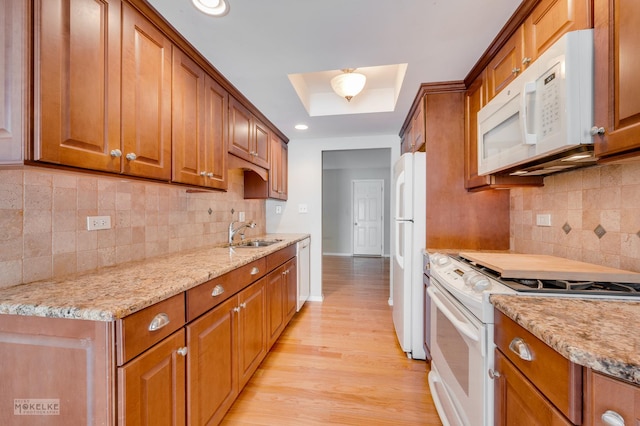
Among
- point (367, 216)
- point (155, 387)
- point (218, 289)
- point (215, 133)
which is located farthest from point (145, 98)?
point (367, 216)

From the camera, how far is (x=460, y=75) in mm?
1965

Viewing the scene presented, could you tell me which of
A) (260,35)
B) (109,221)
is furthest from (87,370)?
(260,35)

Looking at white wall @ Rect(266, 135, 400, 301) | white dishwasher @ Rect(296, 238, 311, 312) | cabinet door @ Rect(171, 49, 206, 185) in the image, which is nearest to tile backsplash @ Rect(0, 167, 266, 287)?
cabinet door @ Rect(171, 49, 206, 185)

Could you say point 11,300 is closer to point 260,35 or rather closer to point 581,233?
point 260,35

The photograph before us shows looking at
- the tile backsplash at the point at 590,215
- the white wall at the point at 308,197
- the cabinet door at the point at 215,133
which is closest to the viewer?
the tile backsplash at the point at 590,215

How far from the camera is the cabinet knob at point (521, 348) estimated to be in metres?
0.81

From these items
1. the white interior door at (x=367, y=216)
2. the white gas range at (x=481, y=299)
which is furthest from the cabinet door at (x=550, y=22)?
the white interior door at (x=367, y=216)

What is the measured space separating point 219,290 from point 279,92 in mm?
1624

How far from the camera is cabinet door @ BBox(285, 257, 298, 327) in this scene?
2.60 metres

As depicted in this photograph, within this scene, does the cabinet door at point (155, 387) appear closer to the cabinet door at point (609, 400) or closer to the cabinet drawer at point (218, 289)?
the cabinet drawer at point (218, 289)

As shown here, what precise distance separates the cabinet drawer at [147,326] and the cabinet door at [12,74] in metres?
0.64

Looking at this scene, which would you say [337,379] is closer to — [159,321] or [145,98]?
[159,321]

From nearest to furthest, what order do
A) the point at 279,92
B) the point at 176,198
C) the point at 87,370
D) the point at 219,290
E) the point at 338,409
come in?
the point at 87,370 → the point at 219,290 → the point at 338,409 → the point at 176,198 → the point at 279,92

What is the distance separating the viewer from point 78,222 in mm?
1273
